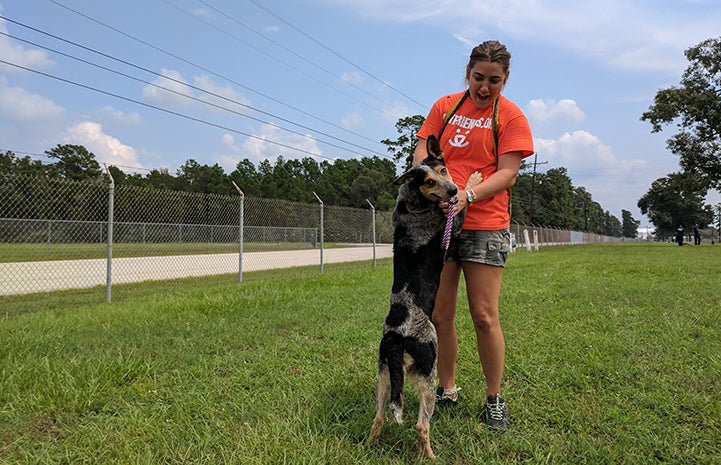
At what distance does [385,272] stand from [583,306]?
5.59 meters

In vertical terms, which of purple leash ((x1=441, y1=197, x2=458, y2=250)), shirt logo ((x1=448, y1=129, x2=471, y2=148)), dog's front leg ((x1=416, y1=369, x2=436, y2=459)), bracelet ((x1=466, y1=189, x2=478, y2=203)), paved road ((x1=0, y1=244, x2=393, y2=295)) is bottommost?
paved road ((x1=0, y1=244, x2=393, y2=295))

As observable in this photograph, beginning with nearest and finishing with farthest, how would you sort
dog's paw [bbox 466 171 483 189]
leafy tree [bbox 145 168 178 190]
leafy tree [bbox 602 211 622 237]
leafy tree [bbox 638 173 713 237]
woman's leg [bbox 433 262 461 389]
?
dog's paw [bbox 466 171 483 189]
woman's leg [bbox 433 262 461 389]
leafy tree [bbox 145 168 178 190]
leafy tree [bbox 638 173 713 237]
leafy tree [bbox 602 211 622 237]

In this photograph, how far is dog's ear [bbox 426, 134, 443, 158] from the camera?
245 cm

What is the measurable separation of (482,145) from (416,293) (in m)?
1.00

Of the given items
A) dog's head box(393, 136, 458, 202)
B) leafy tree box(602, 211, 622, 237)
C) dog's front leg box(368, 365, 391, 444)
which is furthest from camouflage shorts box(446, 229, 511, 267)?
leafy tree box(602, 211, 622, 237)

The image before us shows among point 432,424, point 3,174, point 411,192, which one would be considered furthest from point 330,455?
point 3,174

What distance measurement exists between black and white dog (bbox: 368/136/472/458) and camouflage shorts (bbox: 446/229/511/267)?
21 centimetres

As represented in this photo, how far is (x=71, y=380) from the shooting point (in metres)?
3.21

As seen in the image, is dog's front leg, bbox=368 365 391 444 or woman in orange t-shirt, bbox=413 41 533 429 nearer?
dog's front leg, bbox=368 365 391 444

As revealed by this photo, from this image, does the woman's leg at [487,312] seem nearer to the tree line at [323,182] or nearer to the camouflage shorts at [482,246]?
the camouflage shorts at [482,246]

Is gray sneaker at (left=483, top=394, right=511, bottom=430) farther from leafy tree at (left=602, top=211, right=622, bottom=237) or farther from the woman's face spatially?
leafy tree at (left=602, top=211, right=622, bottom=237)

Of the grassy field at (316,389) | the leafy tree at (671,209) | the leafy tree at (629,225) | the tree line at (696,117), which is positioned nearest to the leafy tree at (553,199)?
the leafy tree at (671,209)

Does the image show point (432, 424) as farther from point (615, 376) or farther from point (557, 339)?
point (557, 339)

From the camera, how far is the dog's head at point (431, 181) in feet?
7.65
